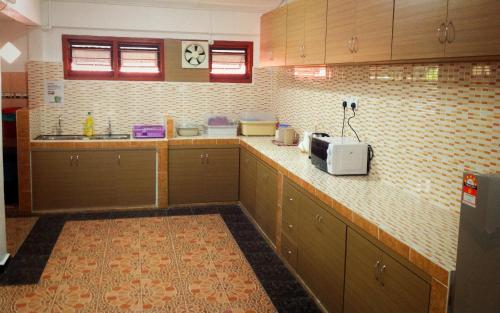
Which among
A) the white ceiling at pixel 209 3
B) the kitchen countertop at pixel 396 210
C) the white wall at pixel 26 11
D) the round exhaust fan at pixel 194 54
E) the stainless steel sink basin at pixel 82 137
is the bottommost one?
the kitchen countertop at pixel 396 210

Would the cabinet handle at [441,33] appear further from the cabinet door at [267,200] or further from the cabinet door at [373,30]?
the cabinet door at [267,200]

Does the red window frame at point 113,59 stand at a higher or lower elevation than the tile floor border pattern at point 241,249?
higher

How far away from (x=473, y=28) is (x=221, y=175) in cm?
404

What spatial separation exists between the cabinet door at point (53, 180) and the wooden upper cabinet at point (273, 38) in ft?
8.17

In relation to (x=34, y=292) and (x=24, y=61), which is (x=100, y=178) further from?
(x=34, y=292)

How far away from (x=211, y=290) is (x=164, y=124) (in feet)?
9.53

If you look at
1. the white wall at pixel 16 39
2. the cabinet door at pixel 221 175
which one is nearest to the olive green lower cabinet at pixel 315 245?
the cabinet door at pixel 221 175

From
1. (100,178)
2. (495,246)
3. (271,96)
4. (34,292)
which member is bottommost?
(34,292)

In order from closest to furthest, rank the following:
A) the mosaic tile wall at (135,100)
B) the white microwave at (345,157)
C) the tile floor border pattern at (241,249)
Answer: the tile floor border pattern at (241,249)
the white microwave at (345,157)
the mosaic tile wall at (135,100)

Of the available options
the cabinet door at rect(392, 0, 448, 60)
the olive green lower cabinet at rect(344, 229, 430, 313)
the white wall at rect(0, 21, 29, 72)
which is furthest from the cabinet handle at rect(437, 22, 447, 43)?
the white wall at rect(0, 21, 29, 72)

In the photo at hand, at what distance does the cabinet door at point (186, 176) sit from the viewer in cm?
581

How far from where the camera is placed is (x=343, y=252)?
2982 millimetres

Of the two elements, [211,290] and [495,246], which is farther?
[211,290]

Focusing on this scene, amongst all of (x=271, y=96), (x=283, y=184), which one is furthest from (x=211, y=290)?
(x=271, y=96)
